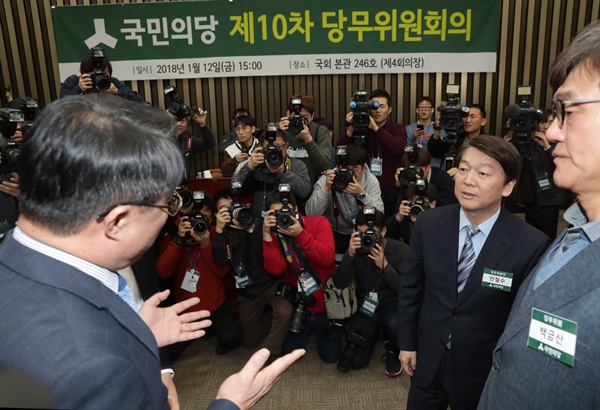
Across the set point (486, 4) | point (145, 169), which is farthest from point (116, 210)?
point (486, 4)

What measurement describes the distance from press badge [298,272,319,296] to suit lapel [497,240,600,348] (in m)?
2.11

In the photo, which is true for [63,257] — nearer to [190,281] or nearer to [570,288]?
[570,288]

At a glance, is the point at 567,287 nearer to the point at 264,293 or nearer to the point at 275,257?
the point at 275,257

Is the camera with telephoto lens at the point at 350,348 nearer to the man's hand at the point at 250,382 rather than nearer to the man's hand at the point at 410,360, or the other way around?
the man's hand at the point at 410,360

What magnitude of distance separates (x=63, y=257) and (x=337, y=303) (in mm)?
2492

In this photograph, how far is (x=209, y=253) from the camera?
3350mm

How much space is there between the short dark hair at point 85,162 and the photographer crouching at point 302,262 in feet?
6.82

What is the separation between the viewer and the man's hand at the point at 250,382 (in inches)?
45.6

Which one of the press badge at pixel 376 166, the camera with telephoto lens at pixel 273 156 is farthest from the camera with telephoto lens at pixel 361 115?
the camera with telephoto lens at pixel 273 156

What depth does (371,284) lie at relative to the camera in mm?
3215

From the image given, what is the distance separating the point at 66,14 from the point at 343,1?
3292 millimetres

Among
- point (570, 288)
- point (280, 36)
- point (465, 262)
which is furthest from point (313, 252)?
point (280, 36)

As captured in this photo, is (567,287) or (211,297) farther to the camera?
(211,297)

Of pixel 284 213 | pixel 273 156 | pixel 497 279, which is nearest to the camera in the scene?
pixel 497 279
